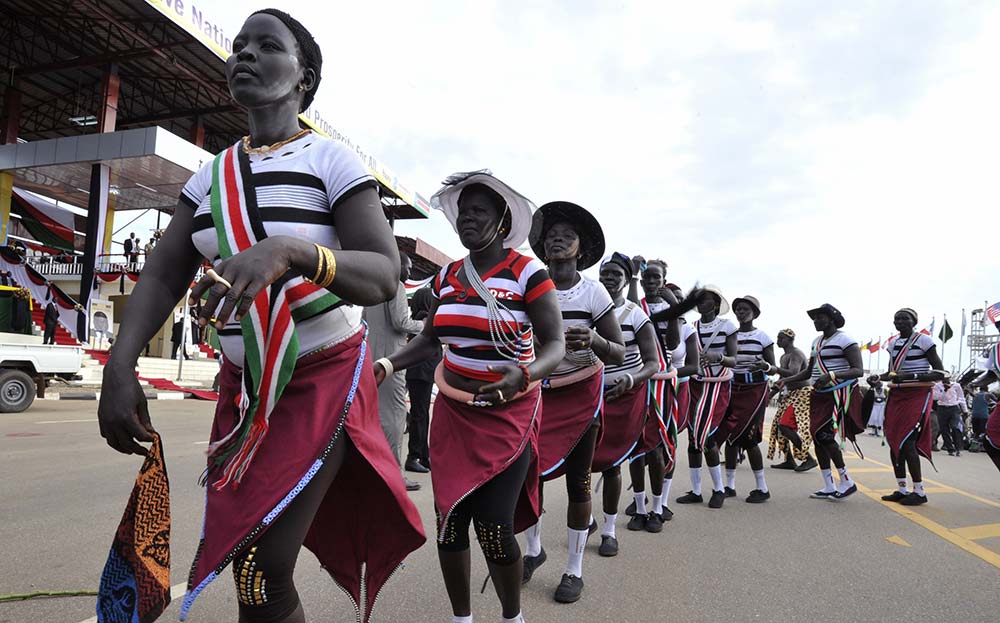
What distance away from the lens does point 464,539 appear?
Answer: 2674 millimetres

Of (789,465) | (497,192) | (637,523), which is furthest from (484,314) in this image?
(789,465)

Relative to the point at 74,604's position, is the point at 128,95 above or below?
above

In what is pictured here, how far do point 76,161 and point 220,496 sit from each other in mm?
23743

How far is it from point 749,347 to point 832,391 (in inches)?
39.5

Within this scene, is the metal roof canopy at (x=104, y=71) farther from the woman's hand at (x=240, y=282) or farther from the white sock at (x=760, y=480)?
the woman's hand at (x=240, y=282)

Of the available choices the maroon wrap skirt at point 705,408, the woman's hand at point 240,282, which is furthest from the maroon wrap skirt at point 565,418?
the maroon wrap skirt at point 705,408

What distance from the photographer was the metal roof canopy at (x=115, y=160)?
66.2 feet

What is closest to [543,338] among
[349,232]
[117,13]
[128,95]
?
[349,232]

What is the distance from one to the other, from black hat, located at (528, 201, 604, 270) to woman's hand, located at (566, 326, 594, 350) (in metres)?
0.97

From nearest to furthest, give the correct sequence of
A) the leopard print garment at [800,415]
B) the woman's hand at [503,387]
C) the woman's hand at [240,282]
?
the woman's hand at [240,282]
the woman's hand at [503,387]
the leopard print garment at [800,415]

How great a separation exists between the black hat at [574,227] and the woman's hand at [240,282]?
2.89 m

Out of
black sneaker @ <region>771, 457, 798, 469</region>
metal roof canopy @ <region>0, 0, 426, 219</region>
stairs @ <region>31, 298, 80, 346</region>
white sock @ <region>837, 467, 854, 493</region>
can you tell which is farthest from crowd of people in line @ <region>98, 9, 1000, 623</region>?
stairs @ <region>31, 298, 80, 346</region>

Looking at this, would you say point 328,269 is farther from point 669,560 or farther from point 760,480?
point 760,480

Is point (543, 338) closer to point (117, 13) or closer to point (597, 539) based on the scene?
point (597, 539)
